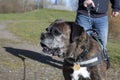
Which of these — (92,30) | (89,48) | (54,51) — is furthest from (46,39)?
(92,30)

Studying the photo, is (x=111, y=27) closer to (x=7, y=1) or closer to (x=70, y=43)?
(x=70, y=43)

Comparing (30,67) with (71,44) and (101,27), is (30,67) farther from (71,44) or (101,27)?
(71,44)

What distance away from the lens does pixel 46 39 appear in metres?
5.75

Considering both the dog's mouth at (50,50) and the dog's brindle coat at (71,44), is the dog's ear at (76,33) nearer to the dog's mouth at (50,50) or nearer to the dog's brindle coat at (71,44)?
the dog's brindle coat at (71,44)

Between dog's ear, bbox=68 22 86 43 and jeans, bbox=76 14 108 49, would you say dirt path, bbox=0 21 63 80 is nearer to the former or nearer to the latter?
jeans, bbox=76 14 108 49

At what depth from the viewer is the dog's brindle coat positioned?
19.1ft

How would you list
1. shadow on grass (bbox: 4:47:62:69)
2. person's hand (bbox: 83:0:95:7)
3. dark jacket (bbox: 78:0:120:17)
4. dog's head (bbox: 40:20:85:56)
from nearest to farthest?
dog's head (bbox: 40:20:85:56)
person's hand (bbox: 83:0:95:7)
dark jacket (bbox: 78:0:120:17)
shadow on grass (bbox: 4:47:62:69)

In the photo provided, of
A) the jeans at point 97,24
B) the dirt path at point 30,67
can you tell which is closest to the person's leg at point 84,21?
the jeans at point 97,24

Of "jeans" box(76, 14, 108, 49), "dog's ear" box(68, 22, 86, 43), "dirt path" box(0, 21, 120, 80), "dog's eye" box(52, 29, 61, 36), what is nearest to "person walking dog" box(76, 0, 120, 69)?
"jeans" box(76, 14, 108, 49)

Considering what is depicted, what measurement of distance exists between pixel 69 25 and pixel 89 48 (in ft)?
1.49

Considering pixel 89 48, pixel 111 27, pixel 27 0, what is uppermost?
pixel 89 48

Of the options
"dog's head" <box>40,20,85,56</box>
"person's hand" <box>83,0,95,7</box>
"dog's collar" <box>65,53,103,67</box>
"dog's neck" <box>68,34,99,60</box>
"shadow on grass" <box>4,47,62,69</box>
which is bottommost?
"shadow on grass" <box>4,47,62,69</box>

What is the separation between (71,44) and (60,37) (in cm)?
19

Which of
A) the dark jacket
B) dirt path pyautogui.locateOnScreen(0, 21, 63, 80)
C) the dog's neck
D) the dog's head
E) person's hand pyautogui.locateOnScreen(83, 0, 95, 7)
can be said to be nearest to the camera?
the dog's head
